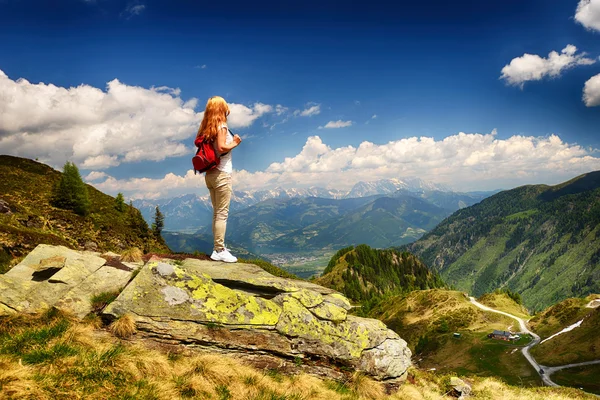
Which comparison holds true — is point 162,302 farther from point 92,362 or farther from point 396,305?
point 396,305

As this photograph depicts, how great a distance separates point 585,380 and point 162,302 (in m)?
128

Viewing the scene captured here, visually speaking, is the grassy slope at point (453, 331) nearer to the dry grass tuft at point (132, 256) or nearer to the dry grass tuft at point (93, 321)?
the dry grass tuft at point (132, 256)

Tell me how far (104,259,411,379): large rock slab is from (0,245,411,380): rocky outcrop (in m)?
0.03

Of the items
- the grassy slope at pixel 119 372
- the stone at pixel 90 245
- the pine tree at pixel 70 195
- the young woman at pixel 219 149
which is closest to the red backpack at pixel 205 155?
the young woman at pixel 219 149

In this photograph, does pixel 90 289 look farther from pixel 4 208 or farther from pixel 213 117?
pixel 4 208

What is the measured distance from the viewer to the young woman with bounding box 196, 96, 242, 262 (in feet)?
37.7

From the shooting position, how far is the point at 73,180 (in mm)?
44562

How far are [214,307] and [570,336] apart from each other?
15339 centimetres

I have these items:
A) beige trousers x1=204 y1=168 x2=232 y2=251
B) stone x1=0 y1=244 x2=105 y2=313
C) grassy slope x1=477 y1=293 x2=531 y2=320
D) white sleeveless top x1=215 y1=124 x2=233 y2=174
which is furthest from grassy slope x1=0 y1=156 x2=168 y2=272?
grassy slope x1=477 y1=293 x2=531 y2=320

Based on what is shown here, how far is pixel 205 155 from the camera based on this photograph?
11.6 meters

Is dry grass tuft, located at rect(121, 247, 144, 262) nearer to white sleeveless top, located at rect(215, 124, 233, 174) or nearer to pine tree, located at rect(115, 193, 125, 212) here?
white sleeveless top, located at rect(215, 124, 233, 174)

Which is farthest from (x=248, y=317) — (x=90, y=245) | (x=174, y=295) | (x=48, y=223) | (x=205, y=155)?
(x=48, y=223)

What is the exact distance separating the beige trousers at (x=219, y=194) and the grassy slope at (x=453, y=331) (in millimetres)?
110354

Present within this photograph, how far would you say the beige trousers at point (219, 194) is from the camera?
12.2 metres
